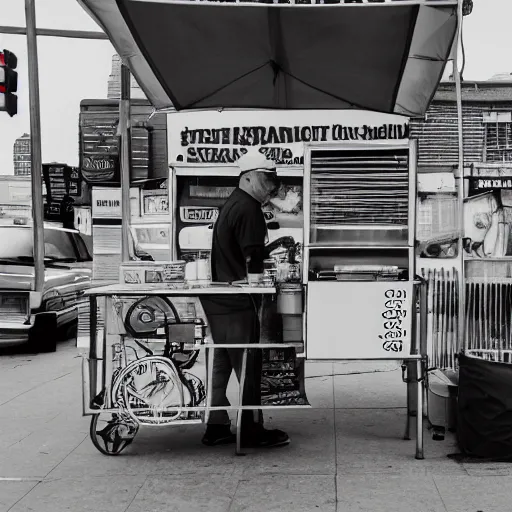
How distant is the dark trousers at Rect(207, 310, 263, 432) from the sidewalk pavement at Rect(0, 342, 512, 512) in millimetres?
339

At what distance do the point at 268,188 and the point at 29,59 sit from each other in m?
9.23

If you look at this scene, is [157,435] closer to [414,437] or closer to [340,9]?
[414,437]

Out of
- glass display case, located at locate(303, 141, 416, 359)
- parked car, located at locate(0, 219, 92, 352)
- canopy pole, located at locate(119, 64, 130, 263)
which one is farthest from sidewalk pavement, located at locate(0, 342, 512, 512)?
parked car, located at locate(0, 219, 92, 352)

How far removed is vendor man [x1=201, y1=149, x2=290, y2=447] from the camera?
5.58m

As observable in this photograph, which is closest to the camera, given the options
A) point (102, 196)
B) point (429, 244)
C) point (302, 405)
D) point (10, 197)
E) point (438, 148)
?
point (302, 405)

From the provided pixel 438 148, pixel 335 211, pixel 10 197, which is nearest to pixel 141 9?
pixel 335 211

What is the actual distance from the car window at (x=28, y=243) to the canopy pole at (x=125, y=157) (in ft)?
8.53

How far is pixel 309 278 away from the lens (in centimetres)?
550

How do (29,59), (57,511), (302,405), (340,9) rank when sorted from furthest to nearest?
(29,59) → (302,405) → (340,9) → (57,511)

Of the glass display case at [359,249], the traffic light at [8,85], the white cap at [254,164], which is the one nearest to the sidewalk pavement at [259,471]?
the glass display case at [359,249]

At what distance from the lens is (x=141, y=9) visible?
543 cm

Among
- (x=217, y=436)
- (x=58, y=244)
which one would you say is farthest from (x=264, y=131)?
(x=58, y=244)

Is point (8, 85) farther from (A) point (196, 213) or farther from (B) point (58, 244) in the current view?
(A) point (196, 213)

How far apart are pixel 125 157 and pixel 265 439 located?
17.0 feet
